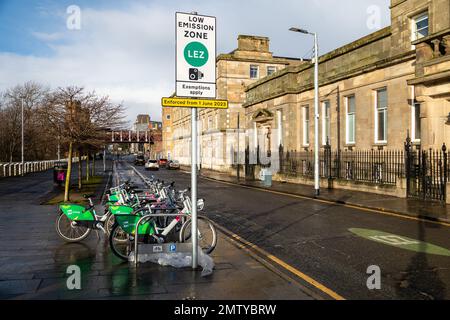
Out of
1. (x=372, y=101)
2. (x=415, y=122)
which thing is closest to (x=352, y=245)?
(x=415, y=122)

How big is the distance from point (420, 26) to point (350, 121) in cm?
687

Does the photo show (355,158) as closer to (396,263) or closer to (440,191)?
(440,191)

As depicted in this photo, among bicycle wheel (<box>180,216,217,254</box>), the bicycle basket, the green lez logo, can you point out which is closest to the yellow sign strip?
the green lez logo

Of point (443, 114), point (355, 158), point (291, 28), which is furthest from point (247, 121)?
point (443, 114)

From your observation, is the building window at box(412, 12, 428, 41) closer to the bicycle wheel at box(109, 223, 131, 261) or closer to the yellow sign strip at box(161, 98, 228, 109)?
the yellow sign strip at box(161, 98, 228, 109)

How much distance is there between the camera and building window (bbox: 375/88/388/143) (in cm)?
2207

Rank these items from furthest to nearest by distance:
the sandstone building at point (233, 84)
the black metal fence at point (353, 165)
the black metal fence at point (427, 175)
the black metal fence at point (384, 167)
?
the sandstone building at point (233, 84) → the black metal fence at point (353, 165) → the black metal fence at point (384, 167) → the black metal fence at point (427, 175)

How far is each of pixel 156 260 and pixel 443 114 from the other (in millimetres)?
15326

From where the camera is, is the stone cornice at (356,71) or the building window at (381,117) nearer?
Answer: the stone cornice at (356,71)

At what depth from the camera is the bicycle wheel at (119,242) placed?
740 cm

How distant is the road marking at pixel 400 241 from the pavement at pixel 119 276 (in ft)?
10.7

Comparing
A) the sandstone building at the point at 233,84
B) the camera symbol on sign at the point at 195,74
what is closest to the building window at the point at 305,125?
the sandstone building at the point at 233,84

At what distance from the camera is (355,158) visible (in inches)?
914

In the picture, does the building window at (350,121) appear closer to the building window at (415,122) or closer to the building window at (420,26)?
the building window at (415,122)
